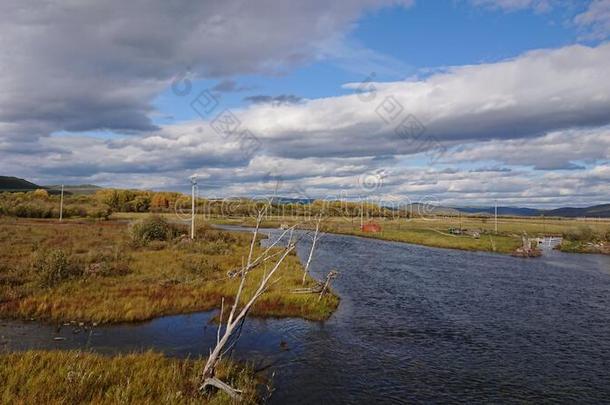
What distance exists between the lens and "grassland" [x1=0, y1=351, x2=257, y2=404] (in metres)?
11.3

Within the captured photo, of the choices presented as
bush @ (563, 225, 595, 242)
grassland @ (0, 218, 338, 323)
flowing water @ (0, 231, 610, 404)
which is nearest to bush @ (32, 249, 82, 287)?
grassland @ (0, 218, 338, 323)

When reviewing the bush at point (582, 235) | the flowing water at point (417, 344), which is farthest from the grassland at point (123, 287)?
the bush at point (582, 235)

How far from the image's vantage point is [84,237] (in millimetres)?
48656

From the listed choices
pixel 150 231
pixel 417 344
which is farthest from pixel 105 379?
pixel 150 231

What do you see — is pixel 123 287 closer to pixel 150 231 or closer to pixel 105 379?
pixel 105 379

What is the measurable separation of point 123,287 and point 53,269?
4055mm

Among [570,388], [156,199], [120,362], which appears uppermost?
[156,199]

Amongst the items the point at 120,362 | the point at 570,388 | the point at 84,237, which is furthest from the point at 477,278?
the point at 84,237

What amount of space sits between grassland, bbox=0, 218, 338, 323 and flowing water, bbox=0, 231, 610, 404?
1.24 m

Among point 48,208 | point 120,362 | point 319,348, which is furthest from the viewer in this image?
point 48,208

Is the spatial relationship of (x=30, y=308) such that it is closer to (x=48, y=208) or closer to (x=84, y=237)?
(x=84, y=237)

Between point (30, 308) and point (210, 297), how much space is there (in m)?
8.83

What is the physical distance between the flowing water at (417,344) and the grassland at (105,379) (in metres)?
2.38

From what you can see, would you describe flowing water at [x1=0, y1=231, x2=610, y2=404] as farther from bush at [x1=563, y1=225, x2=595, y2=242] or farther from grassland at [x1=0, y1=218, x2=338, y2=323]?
bush at [x1=563, y1=225, x2=595, y2=242]
